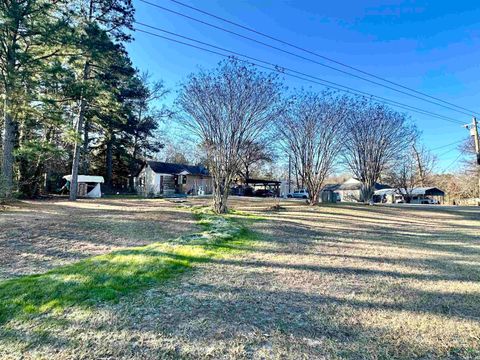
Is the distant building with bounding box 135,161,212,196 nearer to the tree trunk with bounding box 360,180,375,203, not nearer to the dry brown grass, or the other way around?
the tree trunk with bounding box 360,180,375,203

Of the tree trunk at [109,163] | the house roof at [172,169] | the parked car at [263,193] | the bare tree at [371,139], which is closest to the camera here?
the bare tree at [371,139]

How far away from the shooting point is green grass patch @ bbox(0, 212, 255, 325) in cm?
282

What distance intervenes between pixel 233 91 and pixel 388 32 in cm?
796

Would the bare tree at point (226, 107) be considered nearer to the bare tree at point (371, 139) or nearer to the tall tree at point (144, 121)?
the bare tree at point (371, 139)

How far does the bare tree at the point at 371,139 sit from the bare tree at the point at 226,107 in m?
7.97

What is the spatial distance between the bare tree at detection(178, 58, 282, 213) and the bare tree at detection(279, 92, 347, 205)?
13.5 feet

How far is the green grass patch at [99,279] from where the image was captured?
2.82 metres

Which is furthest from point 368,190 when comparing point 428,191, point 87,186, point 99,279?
point 428,191

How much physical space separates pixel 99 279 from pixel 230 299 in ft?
5.69

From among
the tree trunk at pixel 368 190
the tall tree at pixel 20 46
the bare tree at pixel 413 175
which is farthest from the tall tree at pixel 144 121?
the bare tree at pixel 413 175

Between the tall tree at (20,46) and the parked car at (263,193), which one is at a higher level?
the tall tree at (20,46)

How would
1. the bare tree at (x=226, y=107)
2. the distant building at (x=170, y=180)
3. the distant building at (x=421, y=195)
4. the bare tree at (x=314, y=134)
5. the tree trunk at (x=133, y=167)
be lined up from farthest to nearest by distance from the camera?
1. the distant building at (x=421, y=195)
2. the tree trunk at (x=133, y=167)
3. the distant building at (x=170, y=180)
4. the bare tree at (x=314, y=134)
5. the bare tree at (x=226, y=107)

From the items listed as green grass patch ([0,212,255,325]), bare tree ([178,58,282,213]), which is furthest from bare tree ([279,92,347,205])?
green grass patch ([0,212,255,325])

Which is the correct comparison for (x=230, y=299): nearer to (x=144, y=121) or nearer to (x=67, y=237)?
(x=67, y=237)
